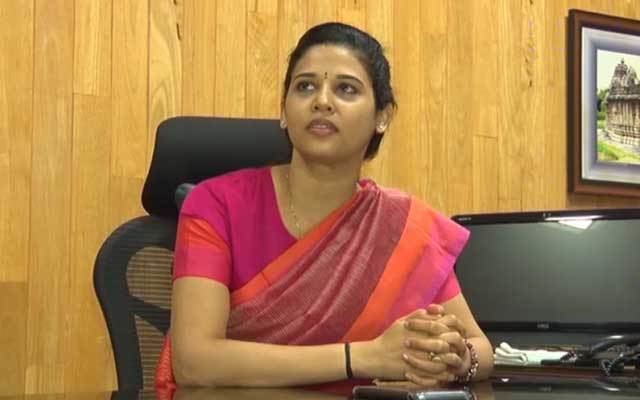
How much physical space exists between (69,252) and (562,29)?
1.77 m

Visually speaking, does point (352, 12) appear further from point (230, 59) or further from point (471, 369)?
point (471, 369)

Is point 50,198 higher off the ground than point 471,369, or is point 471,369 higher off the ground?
point 50,198

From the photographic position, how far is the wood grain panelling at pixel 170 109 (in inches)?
88.4

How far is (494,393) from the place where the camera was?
1.30 m

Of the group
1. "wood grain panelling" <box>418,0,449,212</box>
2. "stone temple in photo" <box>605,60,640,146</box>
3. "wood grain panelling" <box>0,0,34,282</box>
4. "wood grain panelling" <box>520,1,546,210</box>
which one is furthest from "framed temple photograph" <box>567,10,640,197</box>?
"wood grain panelling" <box>0,0,34,282</box>

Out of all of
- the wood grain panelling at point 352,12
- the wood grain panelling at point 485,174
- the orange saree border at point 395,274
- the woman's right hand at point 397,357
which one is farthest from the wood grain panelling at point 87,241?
the wood grain panelling at point 485,174

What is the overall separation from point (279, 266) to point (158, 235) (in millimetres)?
312

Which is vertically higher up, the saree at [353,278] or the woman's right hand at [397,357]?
the saree at [353,278]

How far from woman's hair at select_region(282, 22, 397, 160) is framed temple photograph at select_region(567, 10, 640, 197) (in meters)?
1.39

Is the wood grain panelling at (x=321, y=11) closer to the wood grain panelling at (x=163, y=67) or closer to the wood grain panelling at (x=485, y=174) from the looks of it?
the wood grain panelling at (x=163, y=67)

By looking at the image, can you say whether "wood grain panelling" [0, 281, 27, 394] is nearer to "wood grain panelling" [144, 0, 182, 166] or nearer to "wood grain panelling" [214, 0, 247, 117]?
"wood grain panelling" [144, 0, 182, 166]

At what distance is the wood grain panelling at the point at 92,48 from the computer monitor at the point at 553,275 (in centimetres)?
99

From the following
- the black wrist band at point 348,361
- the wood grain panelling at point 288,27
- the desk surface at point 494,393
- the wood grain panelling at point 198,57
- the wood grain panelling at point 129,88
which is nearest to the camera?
the desk surface at point 494,393

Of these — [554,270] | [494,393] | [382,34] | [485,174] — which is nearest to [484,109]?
[485,174]
